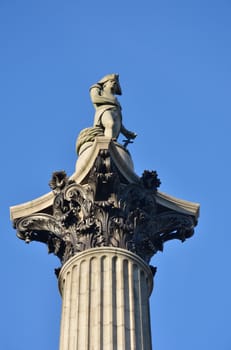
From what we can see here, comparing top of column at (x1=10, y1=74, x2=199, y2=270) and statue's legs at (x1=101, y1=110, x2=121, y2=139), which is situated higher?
statue's legs at (x1=101, y1=110, x2=121, y2=139)

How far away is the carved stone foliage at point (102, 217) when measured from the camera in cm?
2622

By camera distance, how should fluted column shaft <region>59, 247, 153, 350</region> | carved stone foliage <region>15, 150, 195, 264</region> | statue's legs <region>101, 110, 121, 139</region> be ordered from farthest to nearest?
statue's legs <region>101, 110, 121, 139</region>
carved stone foliage <region>15, 150, 195, 264</region>
fluted column shaft <region>59, 247, 153, 350</region>

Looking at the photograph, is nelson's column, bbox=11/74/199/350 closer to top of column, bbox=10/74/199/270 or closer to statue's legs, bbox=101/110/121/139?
top of column, bbox=10/74/199/270

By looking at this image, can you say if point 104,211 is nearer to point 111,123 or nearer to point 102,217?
point 102,217

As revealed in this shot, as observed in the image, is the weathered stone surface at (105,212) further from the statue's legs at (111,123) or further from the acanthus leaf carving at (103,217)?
the statue's legs at (111,123)

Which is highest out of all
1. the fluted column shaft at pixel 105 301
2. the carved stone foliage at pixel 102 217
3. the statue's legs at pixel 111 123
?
the statue's legs at pixel 111 123

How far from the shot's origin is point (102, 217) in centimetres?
2648

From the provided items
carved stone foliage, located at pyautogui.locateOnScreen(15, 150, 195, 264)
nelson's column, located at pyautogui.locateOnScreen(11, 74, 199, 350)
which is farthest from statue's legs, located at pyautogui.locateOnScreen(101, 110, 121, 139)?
carved stone foliage, located at pyautogui.locateOnScreen(15, 150, 195, 264)

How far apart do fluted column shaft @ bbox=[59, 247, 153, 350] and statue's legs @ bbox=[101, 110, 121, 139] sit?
575 centimetres

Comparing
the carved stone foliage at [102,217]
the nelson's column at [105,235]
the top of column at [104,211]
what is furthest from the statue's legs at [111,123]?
the carved stone foliage at [102,217]

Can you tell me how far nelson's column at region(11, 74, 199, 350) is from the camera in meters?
23.9

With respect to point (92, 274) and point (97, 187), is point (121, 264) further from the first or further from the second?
point (97, 187)

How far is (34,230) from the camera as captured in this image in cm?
2772

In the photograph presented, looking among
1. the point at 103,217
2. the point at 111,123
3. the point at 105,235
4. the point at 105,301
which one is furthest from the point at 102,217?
the point at 111,123
